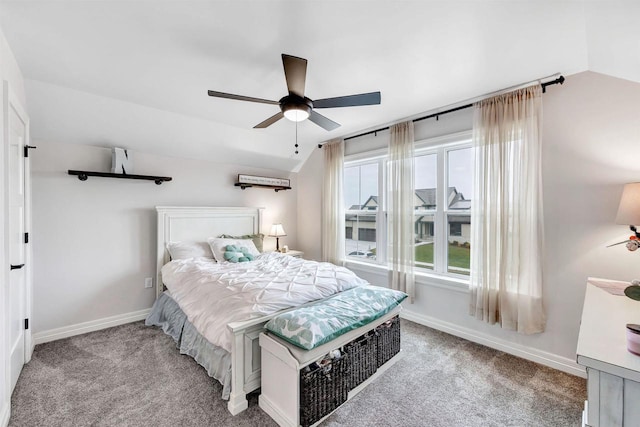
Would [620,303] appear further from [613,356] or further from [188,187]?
[188,187]

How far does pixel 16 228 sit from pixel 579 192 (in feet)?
15.4

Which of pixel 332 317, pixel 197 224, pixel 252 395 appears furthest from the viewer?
pixel 197 224

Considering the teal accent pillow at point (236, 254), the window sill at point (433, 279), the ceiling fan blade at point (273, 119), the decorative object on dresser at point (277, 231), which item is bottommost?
the window sill at point (433, 279)

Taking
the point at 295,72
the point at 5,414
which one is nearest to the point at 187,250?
the point at 5,414

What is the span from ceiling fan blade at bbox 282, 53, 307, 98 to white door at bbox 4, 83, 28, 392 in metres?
1.87

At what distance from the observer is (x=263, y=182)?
15.0 ft

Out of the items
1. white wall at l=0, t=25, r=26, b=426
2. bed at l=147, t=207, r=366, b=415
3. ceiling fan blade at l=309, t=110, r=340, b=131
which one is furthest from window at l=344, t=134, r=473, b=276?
white wall at l=0, t=25, r=26, b=426

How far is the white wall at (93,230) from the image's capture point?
114 inches

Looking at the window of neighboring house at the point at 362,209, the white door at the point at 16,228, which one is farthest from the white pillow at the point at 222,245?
the white door at the point at 16,228

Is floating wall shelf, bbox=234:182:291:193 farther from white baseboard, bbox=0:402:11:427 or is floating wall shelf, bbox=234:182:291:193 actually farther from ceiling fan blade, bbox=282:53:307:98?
white baseboard, bbox=0:402:11:427

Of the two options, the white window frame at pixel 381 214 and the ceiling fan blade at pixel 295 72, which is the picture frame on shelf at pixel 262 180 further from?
the ceiling fan blade at pixel 295 72

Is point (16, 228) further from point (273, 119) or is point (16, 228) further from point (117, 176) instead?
point (273, 119)

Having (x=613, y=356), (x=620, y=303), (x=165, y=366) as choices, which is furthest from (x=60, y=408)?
(x=620, y=303)

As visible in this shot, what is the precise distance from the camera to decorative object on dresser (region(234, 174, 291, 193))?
435cm
